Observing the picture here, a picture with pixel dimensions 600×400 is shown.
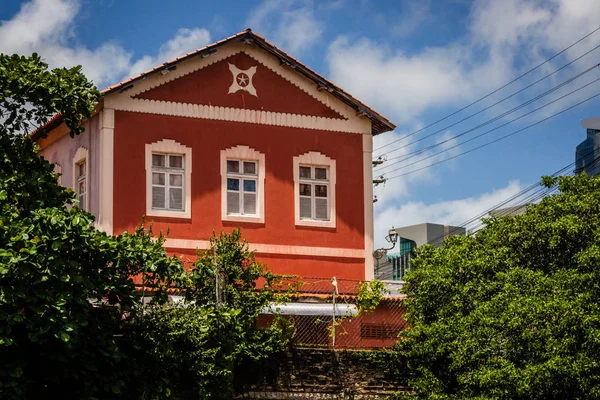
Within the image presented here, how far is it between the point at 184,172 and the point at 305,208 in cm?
360

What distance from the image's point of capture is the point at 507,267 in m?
26.9

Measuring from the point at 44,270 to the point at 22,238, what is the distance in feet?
2.38

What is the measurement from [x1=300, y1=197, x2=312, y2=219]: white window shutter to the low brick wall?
16.8 ft

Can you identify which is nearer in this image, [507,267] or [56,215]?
[56,215]

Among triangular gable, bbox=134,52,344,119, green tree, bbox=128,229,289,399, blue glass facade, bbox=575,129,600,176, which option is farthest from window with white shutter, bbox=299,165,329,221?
blue glass facade, bbox=575,129,600,176

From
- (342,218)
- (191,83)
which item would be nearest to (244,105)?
(191,83)

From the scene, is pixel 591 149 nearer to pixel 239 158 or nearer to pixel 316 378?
pixel 239 158

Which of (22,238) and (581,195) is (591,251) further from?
(22,238)

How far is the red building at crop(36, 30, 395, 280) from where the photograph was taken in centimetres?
2994

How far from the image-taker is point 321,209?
31.9 meters

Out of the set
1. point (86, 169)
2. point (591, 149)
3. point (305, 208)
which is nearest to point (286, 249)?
point (305, 208)

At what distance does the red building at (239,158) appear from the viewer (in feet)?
98.2

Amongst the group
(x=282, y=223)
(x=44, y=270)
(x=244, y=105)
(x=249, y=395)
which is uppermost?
(x=244, y=105)

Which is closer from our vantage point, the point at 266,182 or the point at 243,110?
the point at 266,182
